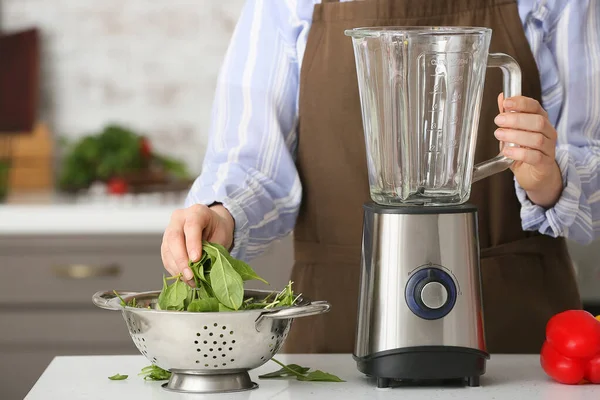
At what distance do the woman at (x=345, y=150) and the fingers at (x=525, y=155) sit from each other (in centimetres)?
14

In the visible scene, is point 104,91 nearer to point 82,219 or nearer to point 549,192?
point 82,219

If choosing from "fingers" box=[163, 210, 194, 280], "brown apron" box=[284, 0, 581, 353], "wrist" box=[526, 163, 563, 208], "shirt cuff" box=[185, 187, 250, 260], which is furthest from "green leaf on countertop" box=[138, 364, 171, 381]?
"wrist" box=[526, 163, 563, 208]

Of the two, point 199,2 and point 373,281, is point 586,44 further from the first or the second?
point 199,2

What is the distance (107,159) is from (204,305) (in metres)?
1.75

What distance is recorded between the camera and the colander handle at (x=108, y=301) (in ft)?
2.93

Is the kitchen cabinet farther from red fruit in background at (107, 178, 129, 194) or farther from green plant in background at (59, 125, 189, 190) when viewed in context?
green plant in background at (59, 125, 189, 190)

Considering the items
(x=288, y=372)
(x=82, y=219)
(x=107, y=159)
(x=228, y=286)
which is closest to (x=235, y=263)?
(x=228, y=286)

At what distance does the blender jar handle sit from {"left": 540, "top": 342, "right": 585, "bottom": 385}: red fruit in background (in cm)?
21

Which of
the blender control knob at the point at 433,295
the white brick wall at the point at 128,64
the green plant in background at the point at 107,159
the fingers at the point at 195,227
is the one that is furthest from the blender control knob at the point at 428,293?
the white brick wall at the point at 128,64

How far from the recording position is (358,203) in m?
1.29

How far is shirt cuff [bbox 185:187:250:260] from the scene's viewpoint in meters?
1.12

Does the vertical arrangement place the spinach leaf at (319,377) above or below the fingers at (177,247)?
below

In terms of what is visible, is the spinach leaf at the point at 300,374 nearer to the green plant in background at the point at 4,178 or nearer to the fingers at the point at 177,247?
the fingers at the point at 177,247

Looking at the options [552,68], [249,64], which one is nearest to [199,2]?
[249,64]
